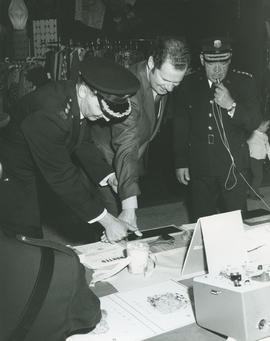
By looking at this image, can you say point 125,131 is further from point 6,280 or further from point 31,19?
point 31,19

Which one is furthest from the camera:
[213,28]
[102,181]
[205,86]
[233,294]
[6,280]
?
[213,28]

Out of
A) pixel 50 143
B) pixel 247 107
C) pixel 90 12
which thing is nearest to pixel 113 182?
pixel 50 143

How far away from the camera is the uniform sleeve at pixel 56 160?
1916 mm

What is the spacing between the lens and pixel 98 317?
1.29 metres

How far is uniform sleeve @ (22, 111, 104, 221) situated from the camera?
6.29 ft

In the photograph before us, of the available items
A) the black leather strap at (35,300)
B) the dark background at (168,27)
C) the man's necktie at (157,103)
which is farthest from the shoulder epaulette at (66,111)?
the dark background at (168,27)

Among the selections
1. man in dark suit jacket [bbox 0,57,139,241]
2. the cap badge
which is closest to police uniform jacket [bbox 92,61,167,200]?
man in dark suit jacket [bbox 0,57,139,241]

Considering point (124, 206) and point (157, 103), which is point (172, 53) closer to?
point (157, 103)

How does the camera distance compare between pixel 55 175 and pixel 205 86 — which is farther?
pixel 205 86

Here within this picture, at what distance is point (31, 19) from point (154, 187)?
7.59 feet

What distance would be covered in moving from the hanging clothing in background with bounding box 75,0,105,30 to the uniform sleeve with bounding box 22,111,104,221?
3181 mm

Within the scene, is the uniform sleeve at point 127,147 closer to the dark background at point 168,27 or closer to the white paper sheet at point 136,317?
the white paper sheet at point 136,317

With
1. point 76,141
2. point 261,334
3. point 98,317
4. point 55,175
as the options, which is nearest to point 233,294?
point 261,334

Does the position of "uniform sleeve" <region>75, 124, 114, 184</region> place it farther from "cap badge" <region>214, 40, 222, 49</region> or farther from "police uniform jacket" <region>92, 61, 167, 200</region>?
"cap badge" <region>214, 40, 222, 49</region>
